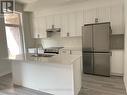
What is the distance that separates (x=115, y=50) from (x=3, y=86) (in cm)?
358

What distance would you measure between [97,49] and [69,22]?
1639mm

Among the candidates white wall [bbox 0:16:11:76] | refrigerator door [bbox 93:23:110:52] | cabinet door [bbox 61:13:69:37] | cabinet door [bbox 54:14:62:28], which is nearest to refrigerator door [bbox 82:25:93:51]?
refrigerator door [bbox 93:23:110:52]

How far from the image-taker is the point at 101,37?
389 cm

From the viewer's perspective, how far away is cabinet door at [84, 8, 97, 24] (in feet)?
14.2

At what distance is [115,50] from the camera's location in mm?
3887

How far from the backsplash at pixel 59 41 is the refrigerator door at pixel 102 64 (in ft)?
3.93

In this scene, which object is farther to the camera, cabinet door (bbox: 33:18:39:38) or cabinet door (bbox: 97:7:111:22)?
cabinet door (bbox: 33:18:39:38)

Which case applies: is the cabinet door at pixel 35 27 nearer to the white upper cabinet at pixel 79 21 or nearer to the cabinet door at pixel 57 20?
the cabinet door at pixel 57 20

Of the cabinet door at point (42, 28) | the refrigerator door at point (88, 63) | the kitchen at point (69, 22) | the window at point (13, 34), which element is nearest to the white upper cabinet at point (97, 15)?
the kitchen at point (69, 22)

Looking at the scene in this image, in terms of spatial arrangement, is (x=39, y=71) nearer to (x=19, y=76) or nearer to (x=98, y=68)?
(x=19, y=76)

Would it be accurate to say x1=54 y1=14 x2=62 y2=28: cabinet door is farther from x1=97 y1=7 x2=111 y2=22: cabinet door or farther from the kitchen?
x1=97 y1=7 x2=111 y2=22: cabinet door

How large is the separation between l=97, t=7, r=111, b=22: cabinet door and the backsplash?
46.7 inches

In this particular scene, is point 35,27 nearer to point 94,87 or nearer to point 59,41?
point 59,41

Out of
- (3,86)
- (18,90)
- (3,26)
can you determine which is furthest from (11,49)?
(18,90)
